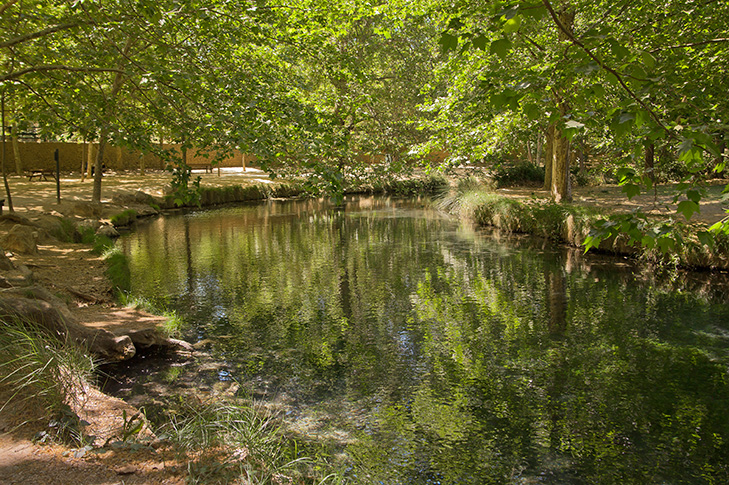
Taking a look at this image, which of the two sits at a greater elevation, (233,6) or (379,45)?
(379,45)

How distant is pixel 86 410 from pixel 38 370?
0.49 m

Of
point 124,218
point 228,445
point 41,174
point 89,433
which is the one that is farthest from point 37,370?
point 41,174

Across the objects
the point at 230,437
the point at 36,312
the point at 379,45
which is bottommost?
the point at 230,437

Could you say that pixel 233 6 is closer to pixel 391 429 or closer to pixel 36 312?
pixel 36 312

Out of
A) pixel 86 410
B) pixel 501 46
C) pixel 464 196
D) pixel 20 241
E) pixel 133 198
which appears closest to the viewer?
pixel 501 46

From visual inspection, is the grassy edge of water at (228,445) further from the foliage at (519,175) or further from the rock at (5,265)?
the foliage at (519,175)

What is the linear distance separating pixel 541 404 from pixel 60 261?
370 inches

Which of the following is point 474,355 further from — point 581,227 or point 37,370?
point 581,227

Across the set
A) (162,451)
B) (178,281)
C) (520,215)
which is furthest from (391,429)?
(520,215)

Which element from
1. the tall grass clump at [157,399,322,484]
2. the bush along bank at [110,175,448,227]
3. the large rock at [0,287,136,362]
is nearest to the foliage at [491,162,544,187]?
the bush along bank at [110,175,448,227]

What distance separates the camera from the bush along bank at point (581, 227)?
284 cm

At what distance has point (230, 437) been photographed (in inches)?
160

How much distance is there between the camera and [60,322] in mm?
5641

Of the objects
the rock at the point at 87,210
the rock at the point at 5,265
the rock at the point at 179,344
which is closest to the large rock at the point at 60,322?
the rock at the point at 179,344
